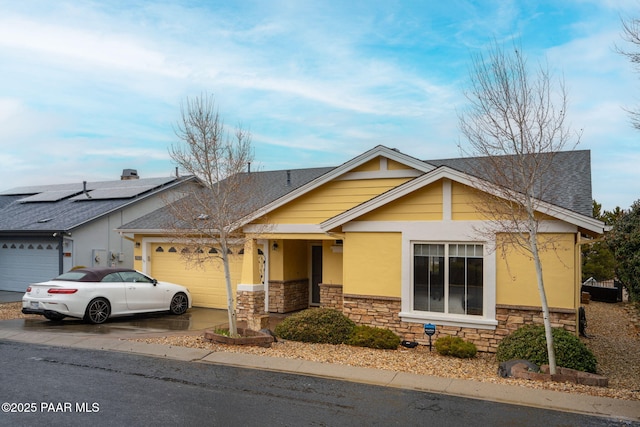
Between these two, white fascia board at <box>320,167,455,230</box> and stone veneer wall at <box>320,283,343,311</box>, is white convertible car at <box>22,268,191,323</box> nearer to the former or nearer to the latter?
stone veneer wall at <box>320,283,343,311</box>

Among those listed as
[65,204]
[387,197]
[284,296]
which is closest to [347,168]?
[387,197]

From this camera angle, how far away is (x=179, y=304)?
645 inches

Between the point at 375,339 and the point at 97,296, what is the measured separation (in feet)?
25.2

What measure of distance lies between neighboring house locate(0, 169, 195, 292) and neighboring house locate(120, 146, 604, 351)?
8.43m

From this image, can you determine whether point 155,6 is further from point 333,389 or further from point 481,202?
point 333,389

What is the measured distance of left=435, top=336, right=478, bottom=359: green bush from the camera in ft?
34.9

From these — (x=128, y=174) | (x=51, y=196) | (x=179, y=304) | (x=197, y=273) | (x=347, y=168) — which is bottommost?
(x=179, y=304)

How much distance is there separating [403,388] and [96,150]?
2068 cm

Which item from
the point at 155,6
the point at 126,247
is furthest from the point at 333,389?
the point at 126,247

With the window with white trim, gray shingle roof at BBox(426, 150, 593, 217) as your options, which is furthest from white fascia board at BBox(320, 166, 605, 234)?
the window with white trim

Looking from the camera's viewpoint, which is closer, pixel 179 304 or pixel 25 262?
pixel 179 304

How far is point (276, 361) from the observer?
998 cm

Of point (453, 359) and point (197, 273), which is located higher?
point (197, 273)

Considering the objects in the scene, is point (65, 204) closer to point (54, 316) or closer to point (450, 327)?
point (54, 316)
